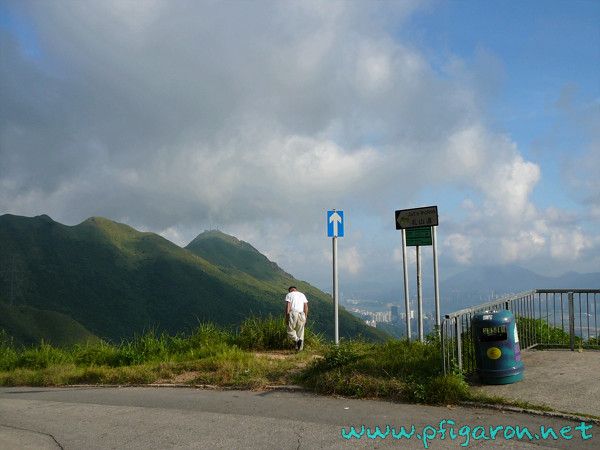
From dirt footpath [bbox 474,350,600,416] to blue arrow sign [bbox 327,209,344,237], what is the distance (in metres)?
4.83

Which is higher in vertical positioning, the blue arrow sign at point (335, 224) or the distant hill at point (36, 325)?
the blue arrow sign at point (335, 224)

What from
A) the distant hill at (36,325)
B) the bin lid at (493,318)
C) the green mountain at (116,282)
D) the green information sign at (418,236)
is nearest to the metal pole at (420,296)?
the green information sign at (418,236)

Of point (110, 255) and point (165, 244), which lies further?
point (165, 244)

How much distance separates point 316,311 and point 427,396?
→ 122215mm

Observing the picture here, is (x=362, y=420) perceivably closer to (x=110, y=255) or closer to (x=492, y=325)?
(x=492, y=325)

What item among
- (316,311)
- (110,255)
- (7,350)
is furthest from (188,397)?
(110,255)

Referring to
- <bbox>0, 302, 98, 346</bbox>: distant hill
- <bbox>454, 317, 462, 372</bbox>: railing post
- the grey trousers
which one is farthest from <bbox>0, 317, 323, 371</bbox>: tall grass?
<bbox>0, 302, 98, 346</bbox>: distant hill

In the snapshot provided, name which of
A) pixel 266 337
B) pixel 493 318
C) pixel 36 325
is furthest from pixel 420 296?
pixel 36 325

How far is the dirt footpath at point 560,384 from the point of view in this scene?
766 centimetres

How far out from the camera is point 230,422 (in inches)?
304

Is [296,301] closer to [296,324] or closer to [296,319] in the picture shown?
[296,319]

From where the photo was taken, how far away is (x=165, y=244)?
587 feet

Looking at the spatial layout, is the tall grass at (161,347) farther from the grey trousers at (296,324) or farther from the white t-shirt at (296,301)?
the white t-shirt at (296,301)

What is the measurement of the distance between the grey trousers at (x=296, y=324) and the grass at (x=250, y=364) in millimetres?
405
